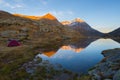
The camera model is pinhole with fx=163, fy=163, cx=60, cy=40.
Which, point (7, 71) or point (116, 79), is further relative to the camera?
point (7, 71)

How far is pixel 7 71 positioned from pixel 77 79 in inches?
485

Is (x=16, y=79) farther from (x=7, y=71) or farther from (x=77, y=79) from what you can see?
(x=77, y=79)

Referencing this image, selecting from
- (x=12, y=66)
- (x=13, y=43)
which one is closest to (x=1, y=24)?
(x=13, y=43)

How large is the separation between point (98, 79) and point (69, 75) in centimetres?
707

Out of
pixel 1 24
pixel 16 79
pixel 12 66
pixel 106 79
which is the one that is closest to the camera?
pixel 106 79

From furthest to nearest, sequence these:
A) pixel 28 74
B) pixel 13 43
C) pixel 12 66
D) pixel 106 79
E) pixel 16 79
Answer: pixel 13 43, pixel 12 66, pixel 28 74, pixel 16 79, pixel 106 79

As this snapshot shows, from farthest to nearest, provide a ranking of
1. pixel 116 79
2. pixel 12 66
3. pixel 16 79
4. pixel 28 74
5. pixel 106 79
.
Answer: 1. pixel 12 66
2. pixel 28 74
3. pixel 16 79
4. pixel 106 79
5. pixel 116 79

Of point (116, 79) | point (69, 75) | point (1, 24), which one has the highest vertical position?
point (1, 24)

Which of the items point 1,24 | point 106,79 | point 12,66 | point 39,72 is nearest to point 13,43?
point 12,66

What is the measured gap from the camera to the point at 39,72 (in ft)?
93.4

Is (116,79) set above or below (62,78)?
above

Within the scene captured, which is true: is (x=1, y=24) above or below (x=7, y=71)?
above

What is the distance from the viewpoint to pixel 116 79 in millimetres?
19406

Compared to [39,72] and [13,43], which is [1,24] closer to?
[13,43]
